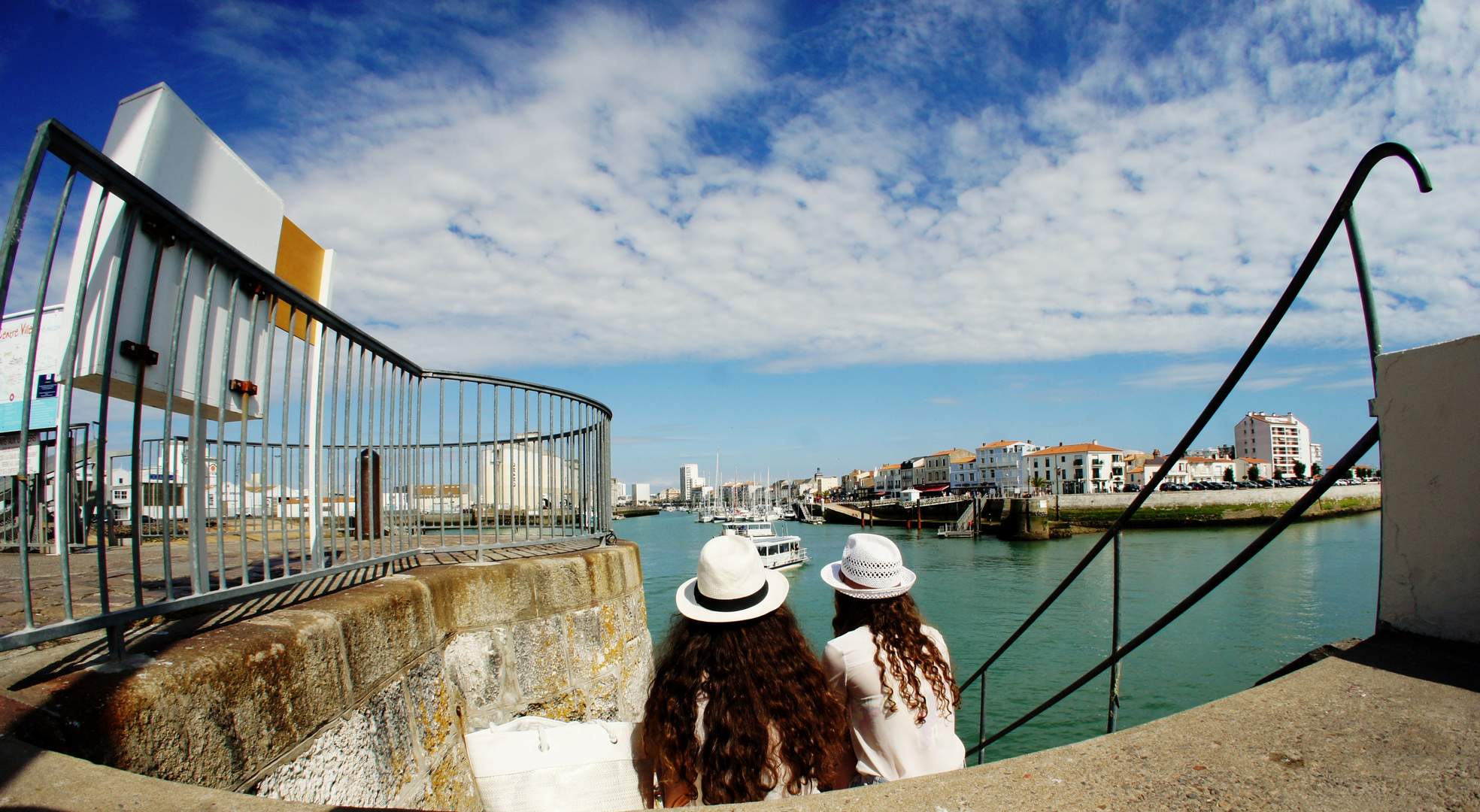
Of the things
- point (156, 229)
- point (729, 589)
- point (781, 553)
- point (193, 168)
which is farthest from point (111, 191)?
point (781, 553)

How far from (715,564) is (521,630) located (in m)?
1.76

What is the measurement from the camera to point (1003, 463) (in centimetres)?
10769

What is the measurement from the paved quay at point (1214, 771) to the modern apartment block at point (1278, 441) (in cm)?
13578

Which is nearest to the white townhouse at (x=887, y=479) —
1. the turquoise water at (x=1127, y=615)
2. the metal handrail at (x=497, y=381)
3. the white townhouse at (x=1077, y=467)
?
the white townhouse at (x=1077, y=467)

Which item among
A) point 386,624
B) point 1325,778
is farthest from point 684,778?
point 1325,778

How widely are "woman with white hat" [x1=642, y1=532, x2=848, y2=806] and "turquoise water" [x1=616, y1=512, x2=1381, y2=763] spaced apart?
3718 millimetres

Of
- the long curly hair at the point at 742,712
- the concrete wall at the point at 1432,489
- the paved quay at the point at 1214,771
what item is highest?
the concrete wall at the point at 1432,489

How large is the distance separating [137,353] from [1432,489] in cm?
364

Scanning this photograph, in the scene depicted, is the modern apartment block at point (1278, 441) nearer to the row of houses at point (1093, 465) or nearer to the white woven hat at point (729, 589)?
the row of houses at point (1093, 465)

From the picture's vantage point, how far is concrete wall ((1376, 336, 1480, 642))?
1.88 m

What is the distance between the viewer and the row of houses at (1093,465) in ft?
310

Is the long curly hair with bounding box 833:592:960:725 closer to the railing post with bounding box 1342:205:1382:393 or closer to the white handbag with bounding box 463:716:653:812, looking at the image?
the white handbag with bounding box 463:716:653:812

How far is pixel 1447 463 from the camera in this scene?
1.91 m

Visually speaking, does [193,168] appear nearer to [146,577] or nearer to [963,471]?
[146,577]
